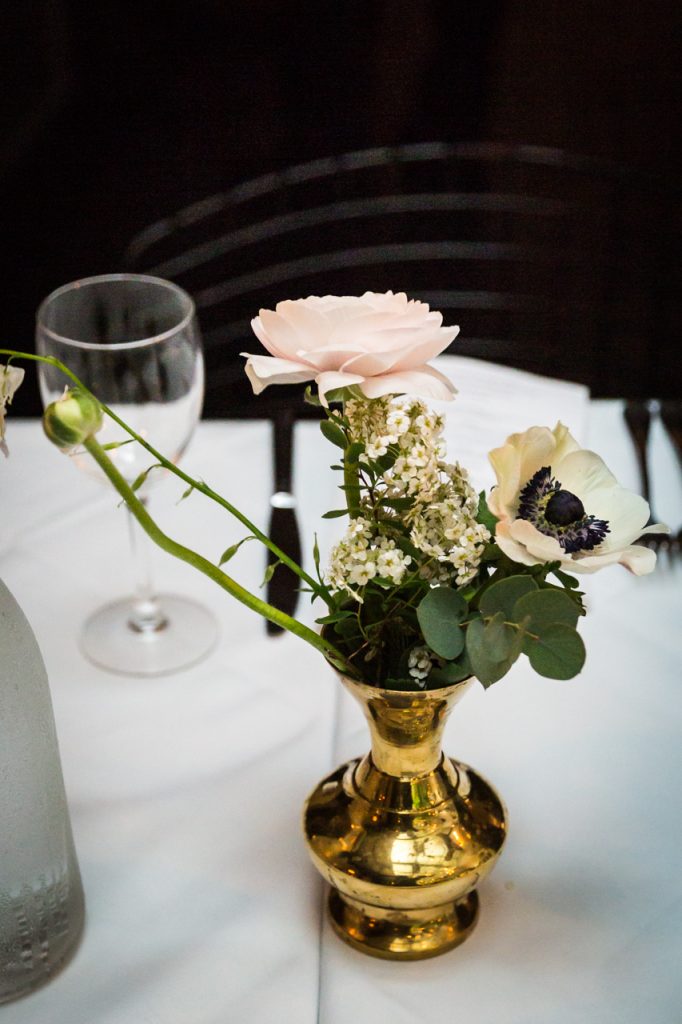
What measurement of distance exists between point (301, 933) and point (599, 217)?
2.15 meters

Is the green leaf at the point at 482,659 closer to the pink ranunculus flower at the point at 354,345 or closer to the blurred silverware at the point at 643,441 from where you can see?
the pink ranunculus flower at the point at 354,345

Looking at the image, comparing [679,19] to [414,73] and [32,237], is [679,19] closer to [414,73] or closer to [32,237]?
[414,73]

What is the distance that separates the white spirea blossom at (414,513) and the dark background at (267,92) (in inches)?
94.0

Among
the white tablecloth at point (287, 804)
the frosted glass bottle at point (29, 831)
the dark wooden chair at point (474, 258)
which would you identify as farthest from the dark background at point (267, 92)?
the frosted glass bottle at point (29, 831)

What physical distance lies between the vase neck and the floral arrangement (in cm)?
2

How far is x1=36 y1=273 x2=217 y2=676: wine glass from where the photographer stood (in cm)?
81

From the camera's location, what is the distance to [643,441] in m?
1.07

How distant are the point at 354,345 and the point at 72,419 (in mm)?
125

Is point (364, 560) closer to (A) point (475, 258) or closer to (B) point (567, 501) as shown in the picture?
(B) point (567, 501)

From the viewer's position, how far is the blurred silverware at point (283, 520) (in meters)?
0.92

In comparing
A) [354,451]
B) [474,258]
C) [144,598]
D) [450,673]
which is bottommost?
[474,258]

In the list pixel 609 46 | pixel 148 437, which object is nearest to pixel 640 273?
pixel 609 46

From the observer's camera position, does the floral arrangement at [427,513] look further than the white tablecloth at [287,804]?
No

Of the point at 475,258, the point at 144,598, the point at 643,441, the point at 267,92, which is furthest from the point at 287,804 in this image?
the point at 267,92
